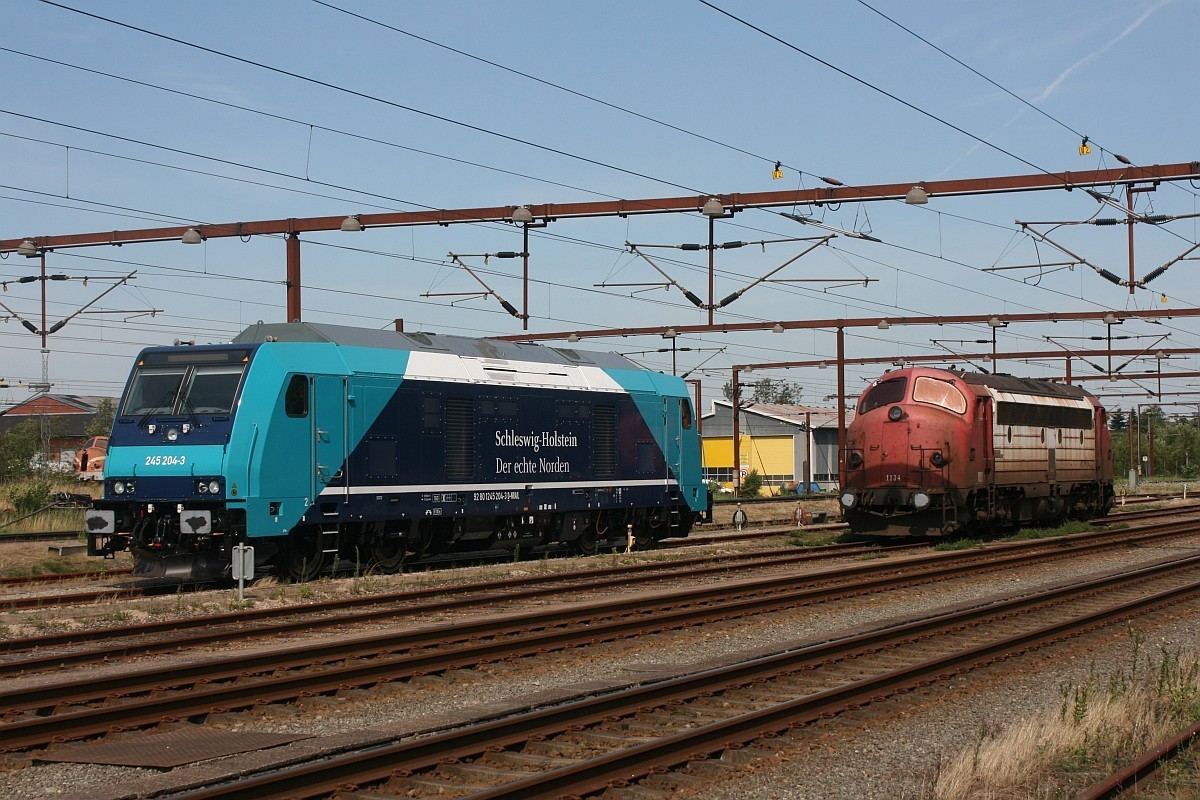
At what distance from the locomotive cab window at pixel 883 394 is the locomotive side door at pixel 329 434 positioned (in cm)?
1433

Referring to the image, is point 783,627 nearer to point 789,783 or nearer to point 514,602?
point 514,602

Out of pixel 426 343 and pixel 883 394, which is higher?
pixel 426 343

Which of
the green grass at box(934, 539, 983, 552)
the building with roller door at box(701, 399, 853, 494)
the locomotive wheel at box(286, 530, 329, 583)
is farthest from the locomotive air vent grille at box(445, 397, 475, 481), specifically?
the building with roller door at box(701, 399, 853, 494)

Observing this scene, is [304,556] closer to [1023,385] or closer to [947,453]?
[947,453]

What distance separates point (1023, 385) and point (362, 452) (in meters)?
18.7

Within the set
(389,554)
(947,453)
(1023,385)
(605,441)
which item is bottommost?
(389,554)

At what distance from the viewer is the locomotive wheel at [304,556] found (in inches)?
758

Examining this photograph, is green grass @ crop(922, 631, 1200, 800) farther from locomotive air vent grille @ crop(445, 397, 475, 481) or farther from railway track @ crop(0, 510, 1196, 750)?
locomotive air vent grille @ crop(445, 397, 475, 481)

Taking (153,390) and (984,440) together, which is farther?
(984,440)

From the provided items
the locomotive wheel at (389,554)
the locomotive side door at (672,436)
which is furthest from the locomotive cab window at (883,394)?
the locomotive wheel at (389,554)

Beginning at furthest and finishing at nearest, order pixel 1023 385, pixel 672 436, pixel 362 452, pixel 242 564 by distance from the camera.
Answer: pixel 1023 385 < pixel 672 436 < pixel 362 452 < pixel 242 564

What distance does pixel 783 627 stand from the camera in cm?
1544

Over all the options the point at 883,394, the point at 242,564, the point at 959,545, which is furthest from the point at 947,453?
the point at 242,564

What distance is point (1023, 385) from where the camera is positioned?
31.3 meters
